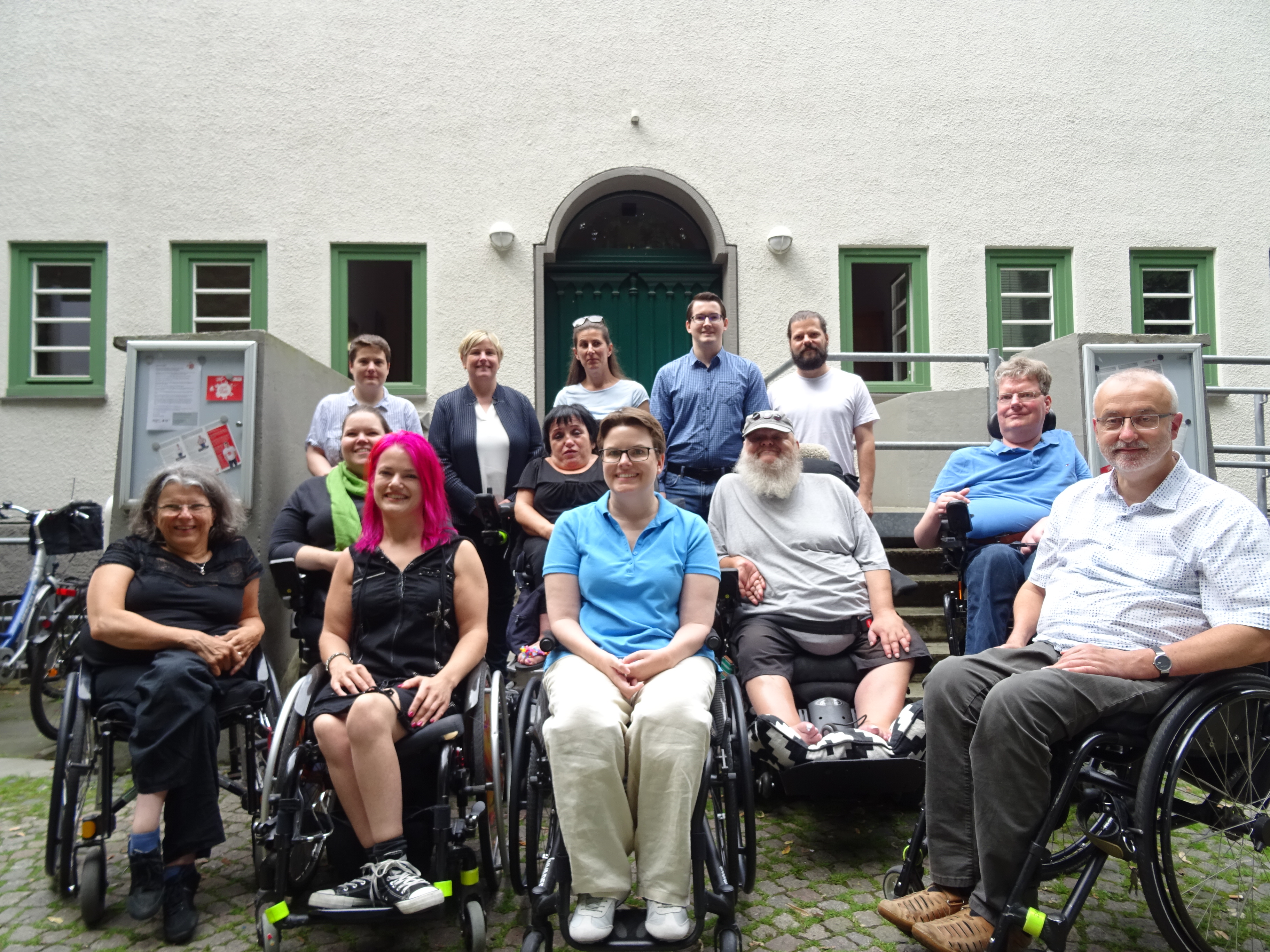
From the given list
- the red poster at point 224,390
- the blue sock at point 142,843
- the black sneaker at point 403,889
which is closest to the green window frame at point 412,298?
the red poster at point 224,390

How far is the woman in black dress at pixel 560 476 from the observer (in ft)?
13.3

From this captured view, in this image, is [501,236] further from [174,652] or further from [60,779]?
[60,779]

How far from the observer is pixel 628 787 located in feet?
8.54

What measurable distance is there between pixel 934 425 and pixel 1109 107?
349 centimetres

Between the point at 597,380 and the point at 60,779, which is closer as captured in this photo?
the point at 60,779

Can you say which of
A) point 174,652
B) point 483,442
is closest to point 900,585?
point 483,442

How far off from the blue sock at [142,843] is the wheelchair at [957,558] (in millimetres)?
2991

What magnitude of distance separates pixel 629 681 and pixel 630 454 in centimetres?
74

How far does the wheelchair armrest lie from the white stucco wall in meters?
4.56

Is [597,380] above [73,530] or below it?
above

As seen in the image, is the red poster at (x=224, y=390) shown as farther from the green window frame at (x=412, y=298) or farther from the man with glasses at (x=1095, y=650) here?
the man with glasses at (x=1095, y=650)

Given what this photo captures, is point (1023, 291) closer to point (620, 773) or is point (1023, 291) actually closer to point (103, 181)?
point (620, 773)

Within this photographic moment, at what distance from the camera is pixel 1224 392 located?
5895 mm

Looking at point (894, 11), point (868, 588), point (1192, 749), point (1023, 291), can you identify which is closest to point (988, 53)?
point (894, 11)
